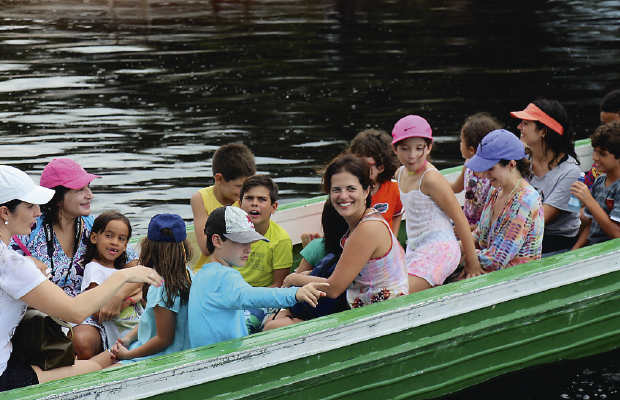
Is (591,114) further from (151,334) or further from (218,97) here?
(151,334)

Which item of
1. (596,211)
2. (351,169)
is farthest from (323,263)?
(596,211)

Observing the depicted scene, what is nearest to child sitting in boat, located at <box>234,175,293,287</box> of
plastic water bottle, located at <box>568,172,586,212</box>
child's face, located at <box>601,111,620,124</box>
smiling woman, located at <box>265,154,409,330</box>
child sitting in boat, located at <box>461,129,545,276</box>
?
smiling woman, located at <box>265,154,409,330</box>

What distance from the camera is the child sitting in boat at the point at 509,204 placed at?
3.93 metres

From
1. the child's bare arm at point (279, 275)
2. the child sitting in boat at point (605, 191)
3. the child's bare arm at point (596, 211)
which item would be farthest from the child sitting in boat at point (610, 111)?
the child's bare arm at point (279, 275)

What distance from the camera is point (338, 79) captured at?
47.0ft

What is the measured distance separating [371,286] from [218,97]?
990 centimetres

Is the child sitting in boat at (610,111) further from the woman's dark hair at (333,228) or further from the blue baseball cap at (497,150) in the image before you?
the woman's dark hair at (333,228)

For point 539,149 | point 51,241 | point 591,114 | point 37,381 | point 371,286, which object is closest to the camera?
point 37,381

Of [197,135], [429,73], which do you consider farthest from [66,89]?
[429,73]

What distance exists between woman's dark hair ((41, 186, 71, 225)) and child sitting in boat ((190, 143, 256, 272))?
33.1 inches

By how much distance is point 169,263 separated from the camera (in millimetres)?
3301

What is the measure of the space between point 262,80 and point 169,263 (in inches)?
445

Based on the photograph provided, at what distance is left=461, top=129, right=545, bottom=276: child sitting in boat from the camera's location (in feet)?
12.9

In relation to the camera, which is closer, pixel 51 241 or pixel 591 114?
pixel 51 241
